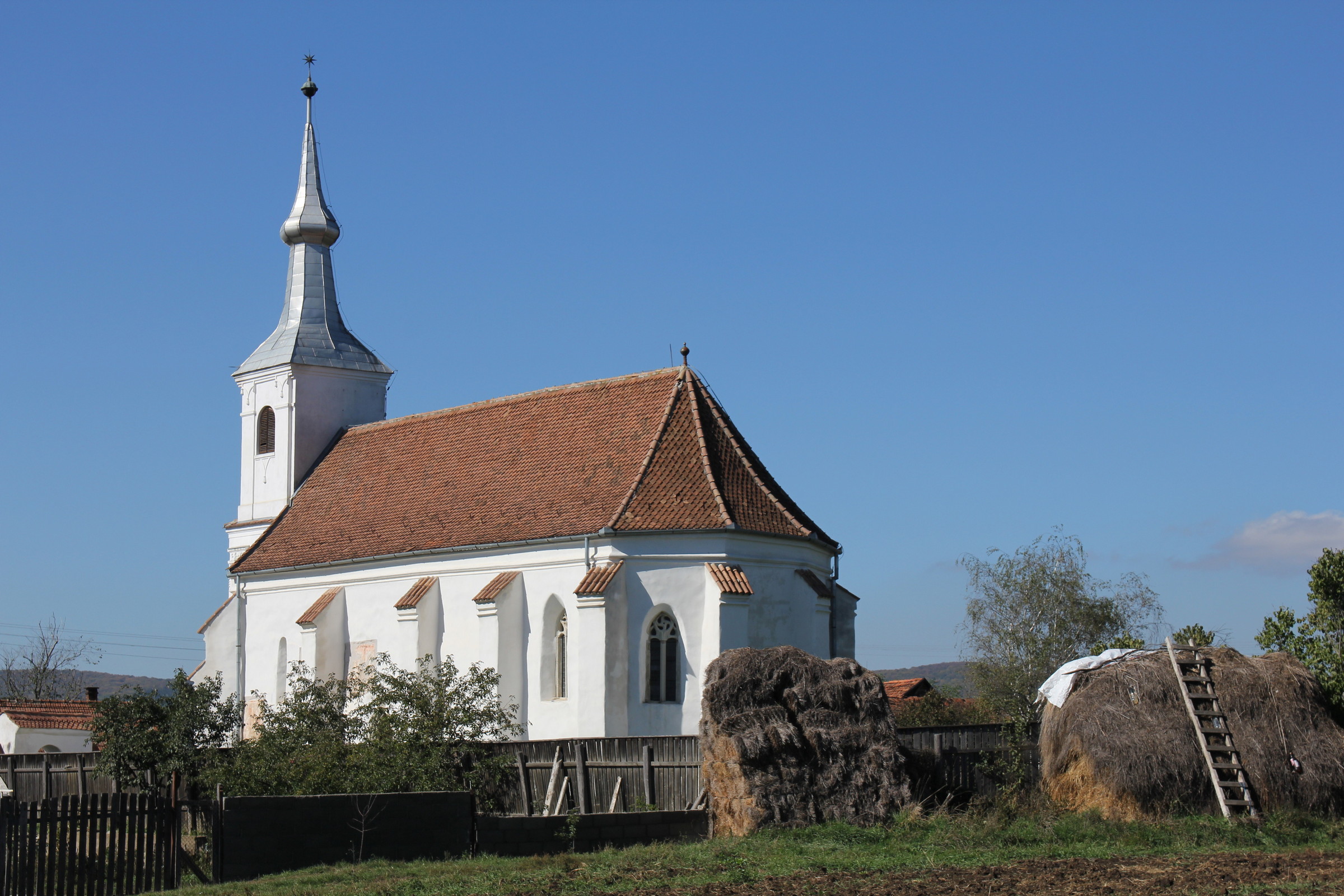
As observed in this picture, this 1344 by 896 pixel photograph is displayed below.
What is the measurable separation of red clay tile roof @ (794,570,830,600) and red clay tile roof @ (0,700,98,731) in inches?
944

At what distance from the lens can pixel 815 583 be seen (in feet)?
114

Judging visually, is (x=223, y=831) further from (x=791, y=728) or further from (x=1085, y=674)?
(x=1085, y=674)

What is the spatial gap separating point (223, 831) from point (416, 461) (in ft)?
82.3

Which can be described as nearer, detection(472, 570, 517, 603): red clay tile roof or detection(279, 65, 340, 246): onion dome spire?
detection(472, 570, 517, 603): red clay tile roof

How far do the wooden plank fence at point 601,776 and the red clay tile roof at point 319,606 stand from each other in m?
15.9

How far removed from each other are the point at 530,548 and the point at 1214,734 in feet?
60.6

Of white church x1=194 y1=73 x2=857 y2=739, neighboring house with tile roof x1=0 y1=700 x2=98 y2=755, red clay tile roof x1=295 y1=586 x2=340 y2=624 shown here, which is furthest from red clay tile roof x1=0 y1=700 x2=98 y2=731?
red clay tile roof x1=295 y1=586 x2=340 y2=624

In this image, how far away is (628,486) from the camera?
35.4 meters

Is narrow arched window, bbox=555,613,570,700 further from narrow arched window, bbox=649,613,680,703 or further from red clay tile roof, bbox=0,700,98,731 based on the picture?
red clay tile roof, bbox=0,700,98,731

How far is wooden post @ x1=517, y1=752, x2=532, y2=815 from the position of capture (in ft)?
82.8

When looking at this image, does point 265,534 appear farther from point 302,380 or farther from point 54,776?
point 54,776

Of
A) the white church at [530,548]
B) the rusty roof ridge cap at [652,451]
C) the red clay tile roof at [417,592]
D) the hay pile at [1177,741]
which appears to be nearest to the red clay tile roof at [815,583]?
the white church at [530,548]

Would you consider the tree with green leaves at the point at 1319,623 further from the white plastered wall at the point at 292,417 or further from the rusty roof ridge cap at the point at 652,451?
the white plastered wall at the point at 292,417

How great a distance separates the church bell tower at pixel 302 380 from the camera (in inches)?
1860
